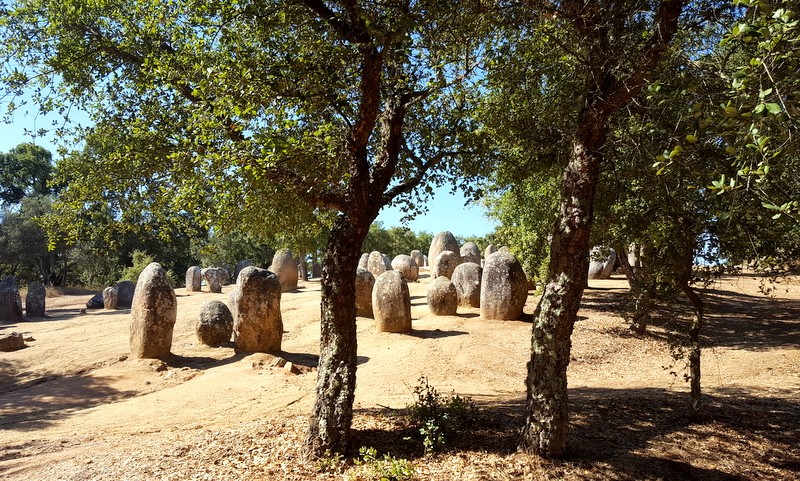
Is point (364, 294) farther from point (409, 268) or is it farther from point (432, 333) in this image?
point (409, 268)

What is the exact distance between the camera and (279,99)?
5652 mm

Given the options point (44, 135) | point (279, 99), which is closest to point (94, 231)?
point (44, 135)

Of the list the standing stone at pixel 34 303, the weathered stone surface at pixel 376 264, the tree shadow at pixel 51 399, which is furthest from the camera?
the weathered stone surface at pixel 376 264

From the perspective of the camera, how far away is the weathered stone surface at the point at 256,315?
42.9 feet

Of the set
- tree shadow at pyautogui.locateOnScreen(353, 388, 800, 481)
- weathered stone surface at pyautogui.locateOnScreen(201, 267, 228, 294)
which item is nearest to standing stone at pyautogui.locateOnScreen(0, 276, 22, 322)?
weathered stone surface at pyautogui.locateOnScreen(201, 267, 228, 294)

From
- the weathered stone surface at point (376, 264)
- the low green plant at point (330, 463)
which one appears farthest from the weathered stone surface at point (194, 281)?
the low green plant at point (330, 463)

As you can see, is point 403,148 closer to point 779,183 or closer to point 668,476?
point 779,183

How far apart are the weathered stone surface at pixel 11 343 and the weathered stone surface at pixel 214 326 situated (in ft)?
16.6

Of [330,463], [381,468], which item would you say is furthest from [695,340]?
[330,463]

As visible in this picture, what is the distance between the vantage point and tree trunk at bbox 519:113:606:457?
18.1ft

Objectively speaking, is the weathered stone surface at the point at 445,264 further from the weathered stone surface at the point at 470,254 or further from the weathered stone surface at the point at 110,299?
the weathered stone surface at the point at 110,299

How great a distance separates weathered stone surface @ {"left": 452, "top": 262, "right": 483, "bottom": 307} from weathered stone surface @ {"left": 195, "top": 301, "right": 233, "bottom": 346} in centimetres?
752

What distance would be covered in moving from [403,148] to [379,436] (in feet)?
12.9

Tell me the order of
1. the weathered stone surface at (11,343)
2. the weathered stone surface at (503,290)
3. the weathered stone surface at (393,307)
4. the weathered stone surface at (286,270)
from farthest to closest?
the weathered stone surface at (286,270) < the weathered stone surface at (503,290) < the weathered stone surface at (393,307) < the weathered stone surface at (11,343)
